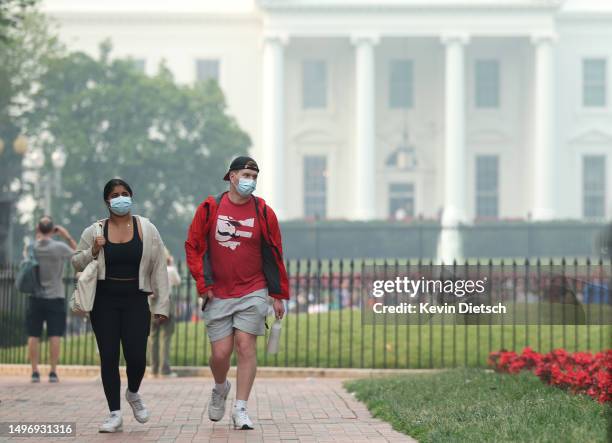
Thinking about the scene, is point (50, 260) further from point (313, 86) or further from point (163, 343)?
point (313, 86)

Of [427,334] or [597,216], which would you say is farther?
[597,216]

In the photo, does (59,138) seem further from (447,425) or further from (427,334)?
(447,425)

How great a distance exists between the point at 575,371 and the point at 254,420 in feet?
10.0

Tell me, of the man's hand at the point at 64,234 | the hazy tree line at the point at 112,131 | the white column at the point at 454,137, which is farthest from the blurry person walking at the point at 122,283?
the white column at the point at 454,137

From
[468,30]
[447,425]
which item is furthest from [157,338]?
[468,30]

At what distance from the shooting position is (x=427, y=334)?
1673 cm

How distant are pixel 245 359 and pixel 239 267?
2.12 ft

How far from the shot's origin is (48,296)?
42.4ft

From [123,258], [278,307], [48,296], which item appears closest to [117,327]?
[123,258]

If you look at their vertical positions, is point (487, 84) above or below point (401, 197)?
above

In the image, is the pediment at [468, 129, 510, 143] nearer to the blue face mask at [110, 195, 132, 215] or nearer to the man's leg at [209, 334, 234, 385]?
the man's leg at [209, 334, 234, 385]

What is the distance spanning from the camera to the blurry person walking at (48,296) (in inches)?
505

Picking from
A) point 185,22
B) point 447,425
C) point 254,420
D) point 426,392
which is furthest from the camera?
point 185,22

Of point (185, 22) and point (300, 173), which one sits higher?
point (185, 22)
